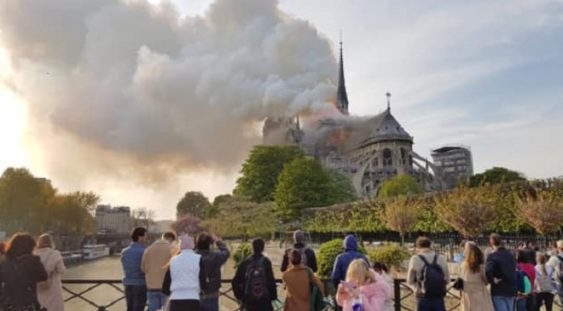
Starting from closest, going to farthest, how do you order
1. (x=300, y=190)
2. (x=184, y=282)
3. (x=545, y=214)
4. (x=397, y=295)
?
1. (x=184, y=282)
2. (x=397, y=295)
3. (x=545, y=214)
4. (x=300, y=190)

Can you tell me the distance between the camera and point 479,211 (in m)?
27.6

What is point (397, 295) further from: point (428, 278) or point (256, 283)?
point (256, 283)

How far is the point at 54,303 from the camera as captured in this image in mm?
7586

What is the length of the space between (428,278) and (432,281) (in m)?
0.07

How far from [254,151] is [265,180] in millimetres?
5155

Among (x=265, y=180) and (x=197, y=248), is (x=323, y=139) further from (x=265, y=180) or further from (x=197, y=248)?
(x=197, y=248)

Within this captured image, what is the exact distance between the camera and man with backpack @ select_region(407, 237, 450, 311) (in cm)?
744

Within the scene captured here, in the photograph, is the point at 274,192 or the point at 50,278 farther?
the point at 274,192

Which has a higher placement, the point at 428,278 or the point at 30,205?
the point at 30,205

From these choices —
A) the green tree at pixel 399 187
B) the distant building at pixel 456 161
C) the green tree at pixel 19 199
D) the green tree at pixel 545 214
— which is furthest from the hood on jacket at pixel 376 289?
the distant building at pixel 456 161

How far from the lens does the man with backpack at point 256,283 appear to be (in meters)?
7.14

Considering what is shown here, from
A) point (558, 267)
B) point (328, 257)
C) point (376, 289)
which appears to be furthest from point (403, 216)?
point (376, 289)

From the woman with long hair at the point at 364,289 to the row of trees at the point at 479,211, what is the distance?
855 inches

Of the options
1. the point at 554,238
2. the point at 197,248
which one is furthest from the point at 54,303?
the point at 554,238
